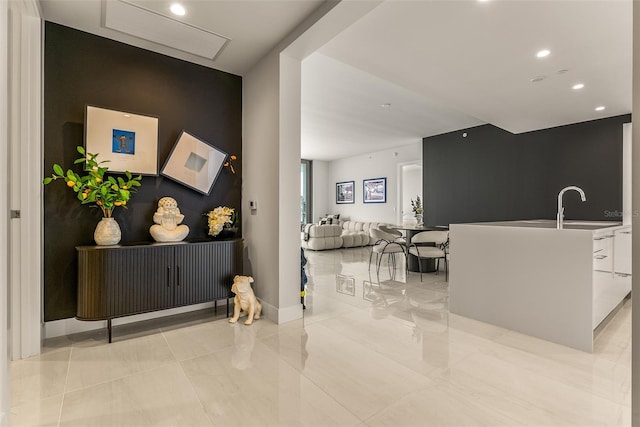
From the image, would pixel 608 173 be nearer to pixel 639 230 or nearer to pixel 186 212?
pixel 639 230

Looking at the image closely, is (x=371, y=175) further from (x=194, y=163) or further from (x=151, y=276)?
(x=151, y=276)

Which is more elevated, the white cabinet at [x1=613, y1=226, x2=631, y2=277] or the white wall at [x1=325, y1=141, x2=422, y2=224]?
the white wall at [x1=325, y1=141, x2=422, y2=224]

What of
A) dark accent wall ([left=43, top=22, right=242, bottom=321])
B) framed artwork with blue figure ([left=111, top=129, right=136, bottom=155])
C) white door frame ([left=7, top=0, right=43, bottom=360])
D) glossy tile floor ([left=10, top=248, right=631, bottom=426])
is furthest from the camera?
framed artwork with blue figure ([left=111, top=129, right=136, bottom=155])

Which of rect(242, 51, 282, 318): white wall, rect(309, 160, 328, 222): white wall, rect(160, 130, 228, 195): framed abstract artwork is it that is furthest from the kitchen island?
rect(309, 160, 328, 222): white wall

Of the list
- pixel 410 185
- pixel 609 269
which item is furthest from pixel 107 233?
pixel 410 185

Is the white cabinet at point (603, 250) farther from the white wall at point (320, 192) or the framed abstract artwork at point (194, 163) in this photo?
the white wall at point (320, 192)

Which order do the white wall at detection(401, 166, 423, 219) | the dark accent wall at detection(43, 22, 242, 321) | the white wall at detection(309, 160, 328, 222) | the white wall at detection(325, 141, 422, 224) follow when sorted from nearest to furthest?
1. the dark accent wall at detection(43, 22, 242, 321)
2. the white wall at detection(325, 141, 422, 224)
3. the white wall at detection(401, 166, 423, 219)
4. the white wall at detection(309, 160, 328, 222)

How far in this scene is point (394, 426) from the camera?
1.57m

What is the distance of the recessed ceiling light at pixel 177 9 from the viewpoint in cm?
237

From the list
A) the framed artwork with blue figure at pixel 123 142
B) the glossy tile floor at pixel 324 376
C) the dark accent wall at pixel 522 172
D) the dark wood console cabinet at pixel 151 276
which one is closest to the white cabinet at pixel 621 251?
the glossy tile floor at pixel 324 376

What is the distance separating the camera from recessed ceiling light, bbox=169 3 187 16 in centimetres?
237

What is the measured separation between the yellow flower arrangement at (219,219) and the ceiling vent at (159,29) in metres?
1.51

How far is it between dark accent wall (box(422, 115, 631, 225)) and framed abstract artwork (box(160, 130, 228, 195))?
5342 mm

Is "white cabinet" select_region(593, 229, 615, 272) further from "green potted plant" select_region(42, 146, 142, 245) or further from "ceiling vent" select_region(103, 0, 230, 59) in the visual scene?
"green potted plant" select_region(42, 146, 142, 245)
